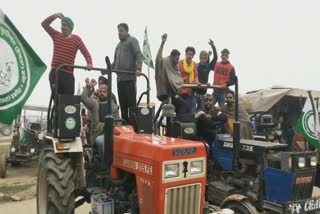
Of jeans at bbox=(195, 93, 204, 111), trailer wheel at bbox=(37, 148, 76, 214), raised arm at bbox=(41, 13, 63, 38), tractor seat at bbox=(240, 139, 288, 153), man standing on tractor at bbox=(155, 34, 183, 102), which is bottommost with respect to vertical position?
trailer wheel at bbox=(37, 148, 76, 214)

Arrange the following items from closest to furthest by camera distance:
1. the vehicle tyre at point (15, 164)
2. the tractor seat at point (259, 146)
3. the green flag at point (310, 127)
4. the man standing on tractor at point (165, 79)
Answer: the man standing on tractor at point (165, 79)
the tractor seat at point (259, 146)
the green flag at point (310, 127)
the vehicle tyre at point (15, 164)

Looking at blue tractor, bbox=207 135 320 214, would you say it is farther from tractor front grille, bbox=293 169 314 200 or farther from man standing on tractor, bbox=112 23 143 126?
man standing on tractor, bbox=112 23 143 126

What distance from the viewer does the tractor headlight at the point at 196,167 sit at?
358 cm

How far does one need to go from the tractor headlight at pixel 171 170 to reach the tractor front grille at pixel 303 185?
2496 millimetres

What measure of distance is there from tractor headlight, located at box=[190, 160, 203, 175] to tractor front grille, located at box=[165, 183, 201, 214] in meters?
0.12

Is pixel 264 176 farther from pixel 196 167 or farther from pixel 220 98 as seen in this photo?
pixel 220 98

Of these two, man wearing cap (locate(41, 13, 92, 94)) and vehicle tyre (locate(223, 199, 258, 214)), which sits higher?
man wearing cap (locate(41, 13, 92, 94))

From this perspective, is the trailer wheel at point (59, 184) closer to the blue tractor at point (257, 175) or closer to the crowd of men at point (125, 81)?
the crowd of men at point (125, 81)

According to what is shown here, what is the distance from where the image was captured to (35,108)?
16703mm

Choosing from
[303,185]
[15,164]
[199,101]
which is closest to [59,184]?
[199,101]

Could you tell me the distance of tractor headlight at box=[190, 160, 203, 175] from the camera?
11.7 feet

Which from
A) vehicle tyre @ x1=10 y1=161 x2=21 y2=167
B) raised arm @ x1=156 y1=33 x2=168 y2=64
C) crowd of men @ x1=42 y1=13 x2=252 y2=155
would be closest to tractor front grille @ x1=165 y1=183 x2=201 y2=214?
crowd of men @ x1=42 y1=13 x2=252 y2=155

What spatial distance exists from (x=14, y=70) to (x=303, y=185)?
14.0ft

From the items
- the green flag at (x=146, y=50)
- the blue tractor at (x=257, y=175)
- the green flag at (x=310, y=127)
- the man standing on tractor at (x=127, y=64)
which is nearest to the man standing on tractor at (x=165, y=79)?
the man standing on tractor at (x=127, y=64)
